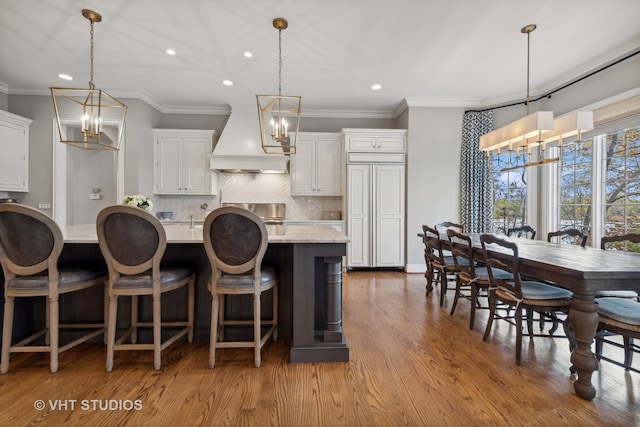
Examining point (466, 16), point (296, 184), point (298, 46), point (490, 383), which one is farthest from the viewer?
point (296, 184)

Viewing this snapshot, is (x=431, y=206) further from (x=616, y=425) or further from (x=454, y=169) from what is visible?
(x=616, y=425)

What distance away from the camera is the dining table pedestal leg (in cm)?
163

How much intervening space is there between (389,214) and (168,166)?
399 centimetres

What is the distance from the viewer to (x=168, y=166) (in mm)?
5074

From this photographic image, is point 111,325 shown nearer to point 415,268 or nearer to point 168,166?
point 168,166

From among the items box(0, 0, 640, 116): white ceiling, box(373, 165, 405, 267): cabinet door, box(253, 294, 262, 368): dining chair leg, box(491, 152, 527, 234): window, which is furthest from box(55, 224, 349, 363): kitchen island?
box(491, 152, 527, 234): window

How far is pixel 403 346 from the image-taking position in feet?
7.43

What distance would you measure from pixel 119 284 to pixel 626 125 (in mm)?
5100

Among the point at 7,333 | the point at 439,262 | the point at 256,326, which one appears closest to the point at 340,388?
the point at 256,326

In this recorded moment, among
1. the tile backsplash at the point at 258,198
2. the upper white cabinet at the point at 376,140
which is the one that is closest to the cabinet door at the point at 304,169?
the tile backsplash at the point at 258,198

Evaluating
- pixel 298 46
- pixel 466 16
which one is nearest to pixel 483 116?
pixel 466 16

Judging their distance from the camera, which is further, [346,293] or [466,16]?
[346,293]

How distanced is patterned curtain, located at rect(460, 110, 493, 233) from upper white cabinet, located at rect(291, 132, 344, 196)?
2.14 metres

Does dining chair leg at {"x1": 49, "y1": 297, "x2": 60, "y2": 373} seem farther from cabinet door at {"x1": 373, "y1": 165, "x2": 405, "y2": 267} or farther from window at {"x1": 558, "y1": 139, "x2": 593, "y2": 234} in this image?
window at {"x1": 558, "y1": 139, "x2": 593, "y2": 234}
